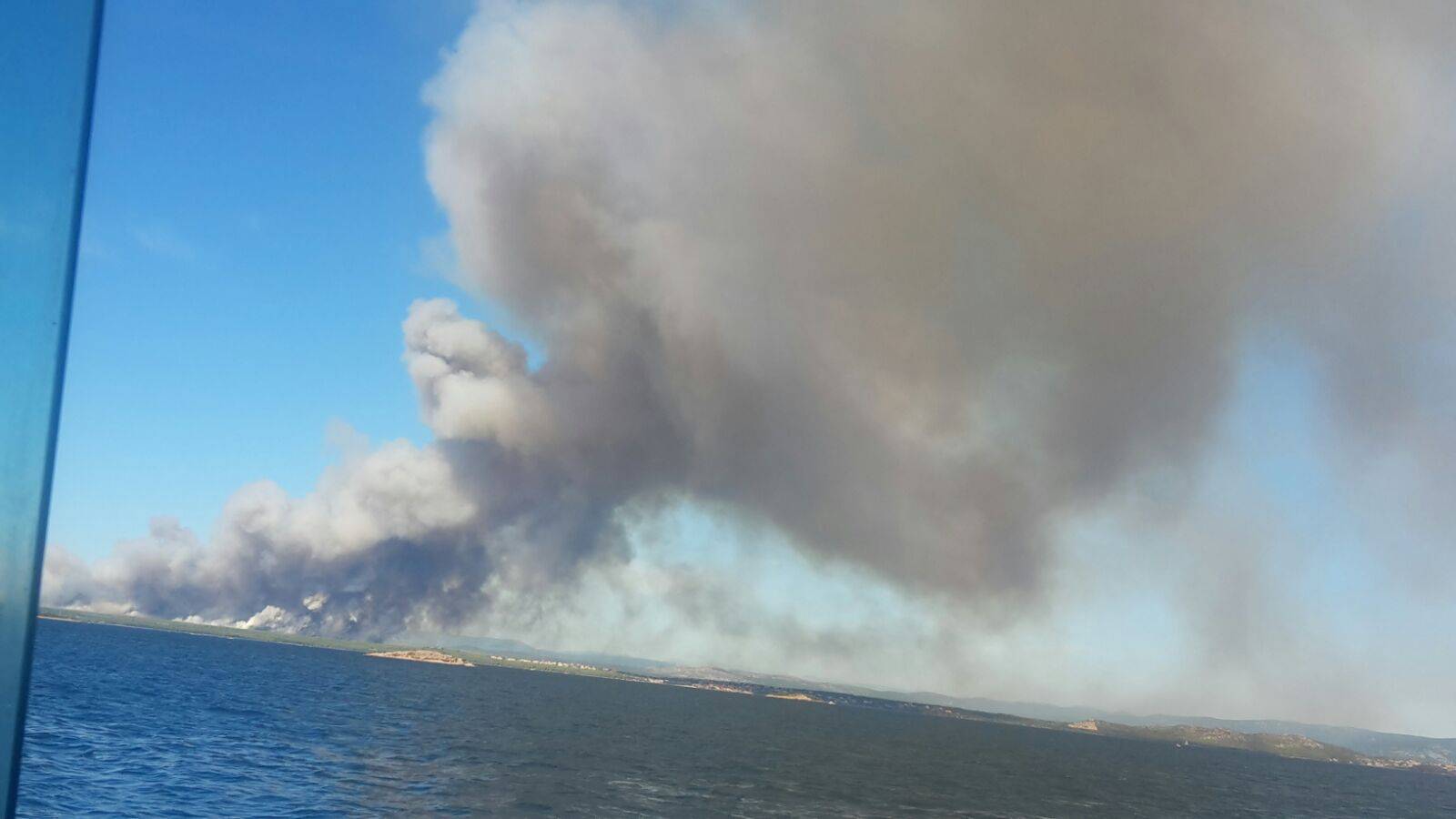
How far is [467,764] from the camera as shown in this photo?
66.1 metres

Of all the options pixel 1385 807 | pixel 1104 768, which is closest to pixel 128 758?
pixel 1104 768

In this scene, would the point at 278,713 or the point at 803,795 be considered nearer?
the point at 803,795

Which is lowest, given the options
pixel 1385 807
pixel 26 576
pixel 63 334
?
pixel 1385 807

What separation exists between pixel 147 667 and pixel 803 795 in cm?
12761

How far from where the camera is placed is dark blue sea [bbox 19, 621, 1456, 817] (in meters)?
48.8

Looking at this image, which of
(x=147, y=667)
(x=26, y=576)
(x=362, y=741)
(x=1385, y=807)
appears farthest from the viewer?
(x=1385, y=807)

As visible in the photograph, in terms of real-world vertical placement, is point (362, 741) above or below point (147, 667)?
above

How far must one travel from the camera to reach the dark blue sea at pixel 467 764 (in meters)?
48.8

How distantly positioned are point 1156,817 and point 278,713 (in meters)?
90.1

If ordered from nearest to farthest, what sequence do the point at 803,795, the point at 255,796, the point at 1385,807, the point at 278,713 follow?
the point at 255,796
the point at 803,795
the point at 278,713
the point at 1385,807

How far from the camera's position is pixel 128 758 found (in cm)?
5488

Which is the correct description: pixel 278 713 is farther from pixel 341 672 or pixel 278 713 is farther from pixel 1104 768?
pixel 1104 768

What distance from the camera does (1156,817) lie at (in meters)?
85.2

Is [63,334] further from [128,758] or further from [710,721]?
[710,721]
